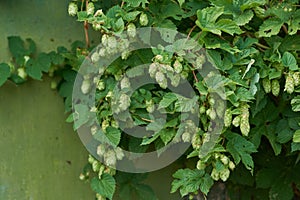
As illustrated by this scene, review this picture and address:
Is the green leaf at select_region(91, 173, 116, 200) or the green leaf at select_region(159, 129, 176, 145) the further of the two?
the green leaf at select_region(91, 173, 116, 200)

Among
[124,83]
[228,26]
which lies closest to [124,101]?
[124,83]

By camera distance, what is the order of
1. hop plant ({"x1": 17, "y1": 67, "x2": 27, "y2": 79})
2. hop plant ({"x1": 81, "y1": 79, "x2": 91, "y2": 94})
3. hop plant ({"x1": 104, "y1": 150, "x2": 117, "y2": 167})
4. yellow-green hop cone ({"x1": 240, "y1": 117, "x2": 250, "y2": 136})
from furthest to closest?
hop plant ({"x1": 17, "y1": 67, "x2": 27, "y2": 79}), hop plant ({"x1": 81, "y1": 79, "x2": 91, "y2": 94}), hop plant ({"x1": 104, "y1": 150, "x2": 117, "y2": 167}), yellow-green hop cone ({"x1": 240, "y1": 117, "x2": 250, "y2": 136})

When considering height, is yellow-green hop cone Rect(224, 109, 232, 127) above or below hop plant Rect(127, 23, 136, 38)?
below

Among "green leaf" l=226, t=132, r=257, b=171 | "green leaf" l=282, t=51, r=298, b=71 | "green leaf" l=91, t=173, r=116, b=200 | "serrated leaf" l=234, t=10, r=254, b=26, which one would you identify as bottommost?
"green leaf" l=91, t=173, r=116, b=200

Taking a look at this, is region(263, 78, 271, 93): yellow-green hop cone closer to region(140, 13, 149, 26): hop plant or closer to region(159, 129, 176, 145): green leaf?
region(159, 129, 176, 145): green leaf

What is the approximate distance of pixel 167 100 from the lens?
77.0 inches

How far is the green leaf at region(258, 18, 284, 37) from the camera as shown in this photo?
201cm

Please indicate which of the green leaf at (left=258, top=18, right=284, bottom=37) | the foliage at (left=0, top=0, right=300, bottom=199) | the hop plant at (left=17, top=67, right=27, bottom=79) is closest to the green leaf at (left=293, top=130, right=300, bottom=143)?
the foliage at (left=0, top=0, right=300, bottom=199)

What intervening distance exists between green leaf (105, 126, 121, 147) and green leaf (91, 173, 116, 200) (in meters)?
0.17

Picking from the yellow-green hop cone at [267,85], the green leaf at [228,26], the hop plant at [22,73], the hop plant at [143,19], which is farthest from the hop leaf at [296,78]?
the hop plant at [22,73]

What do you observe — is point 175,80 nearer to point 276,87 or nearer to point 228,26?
point 228,26

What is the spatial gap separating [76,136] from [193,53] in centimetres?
76

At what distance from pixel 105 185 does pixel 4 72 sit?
62 cm

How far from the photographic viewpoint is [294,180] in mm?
2484
